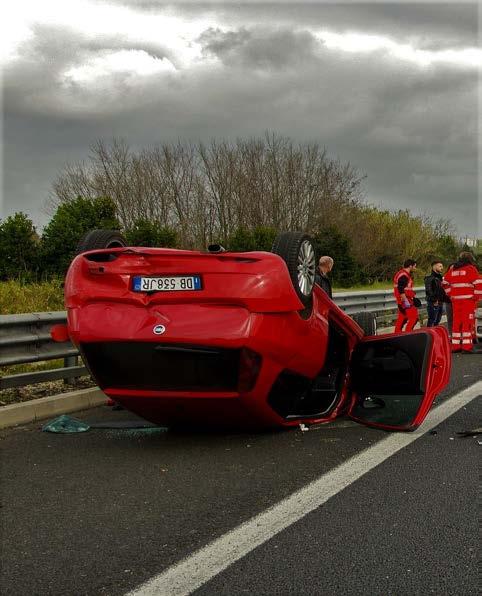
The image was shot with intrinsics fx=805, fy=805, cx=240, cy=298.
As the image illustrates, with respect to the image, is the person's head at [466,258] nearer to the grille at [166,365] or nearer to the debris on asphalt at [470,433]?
the debris on asphalt at [470,433]

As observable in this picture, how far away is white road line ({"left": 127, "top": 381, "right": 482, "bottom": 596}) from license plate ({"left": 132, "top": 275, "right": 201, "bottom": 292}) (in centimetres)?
155

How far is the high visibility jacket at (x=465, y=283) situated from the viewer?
13.8 m

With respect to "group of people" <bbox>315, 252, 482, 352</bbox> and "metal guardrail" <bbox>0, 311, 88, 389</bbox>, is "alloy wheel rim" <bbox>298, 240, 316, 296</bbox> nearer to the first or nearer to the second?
"metal guardrail" <bbox>0, 311, 88, 389</bbox>

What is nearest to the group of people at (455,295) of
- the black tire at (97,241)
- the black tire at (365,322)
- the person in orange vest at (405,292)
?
the person in orange vest at (405,292)

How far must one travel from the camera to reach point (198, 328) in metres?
5.40

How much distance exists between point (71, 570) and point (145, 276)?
2.50m

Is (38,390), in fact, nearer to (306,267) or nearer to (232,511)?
(306,267)

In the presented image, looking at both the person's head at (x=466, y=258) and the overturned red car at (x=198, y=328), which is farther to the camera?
the person's head at (x=466, y=258)

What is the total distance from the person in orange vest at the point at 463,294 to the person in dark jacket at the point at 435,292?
474 mm

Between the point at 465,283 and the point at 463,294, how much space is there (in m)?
0.21

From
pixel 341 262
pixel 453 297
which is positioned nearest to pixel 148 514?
pixel 453 297

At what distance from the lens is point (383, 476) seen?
495 cm

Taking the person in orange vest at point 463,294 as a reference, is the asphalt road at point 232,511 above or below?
below

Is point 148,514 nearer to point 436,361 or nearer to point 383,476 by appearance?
point 383,476
